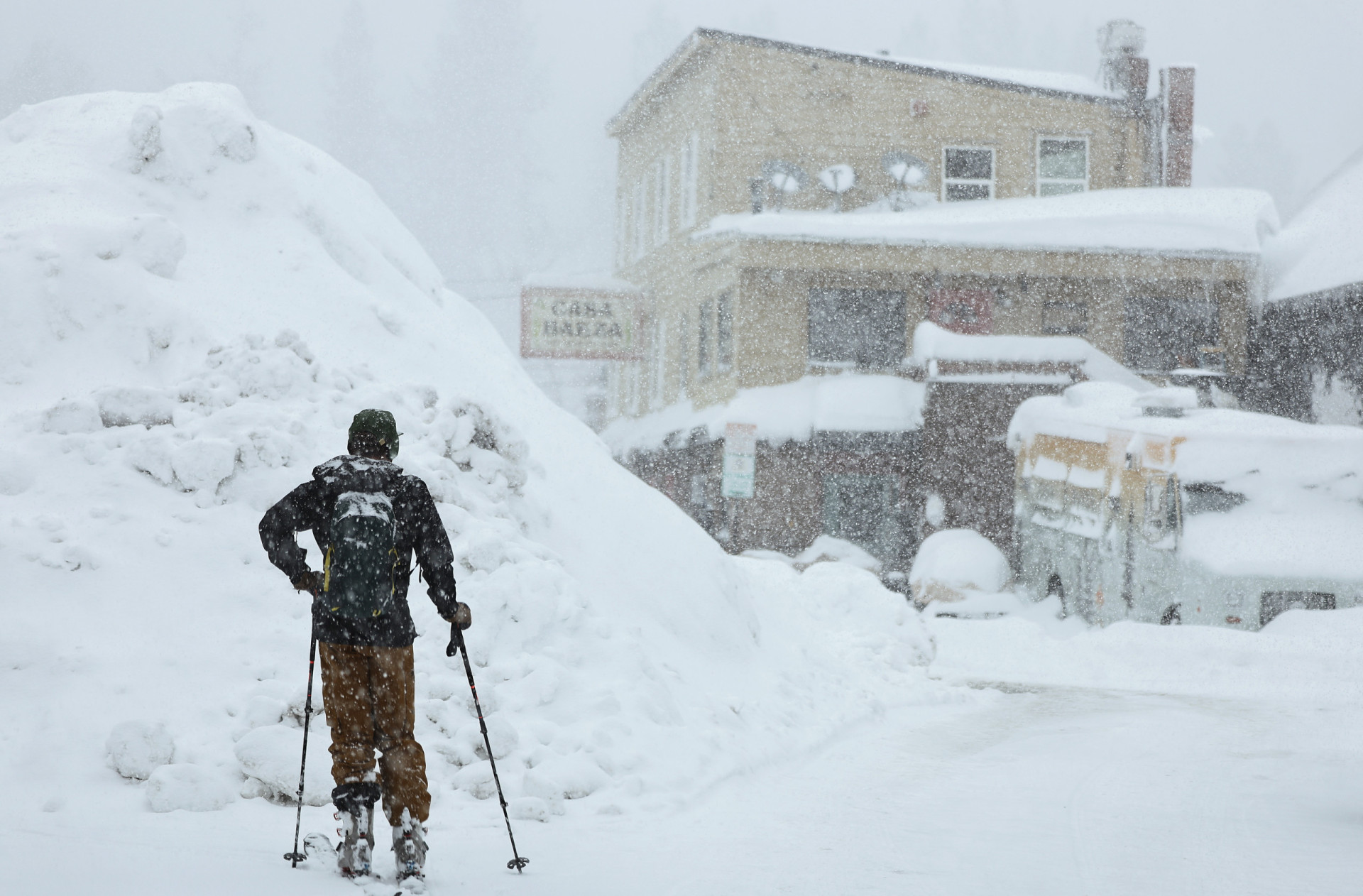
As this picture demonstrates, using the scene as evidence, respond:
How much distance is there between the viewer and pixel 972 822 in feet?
22.8

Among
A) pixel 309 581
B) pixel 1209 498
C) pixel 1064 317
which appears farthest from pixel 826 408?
pixel 309 581

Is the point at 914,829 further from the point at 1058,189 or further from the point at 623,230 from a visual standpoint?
the point at 623,230

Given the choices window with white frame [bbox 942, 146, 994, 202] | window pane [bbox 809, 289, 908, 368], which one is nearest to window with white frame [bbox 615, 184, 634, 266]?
window with white frame [bbox 942, 146, 994, 202]

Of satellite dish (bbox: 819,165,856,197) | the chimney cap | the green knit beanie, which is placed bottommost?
the green knit beanie

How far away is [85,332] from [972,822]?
6.70 meters

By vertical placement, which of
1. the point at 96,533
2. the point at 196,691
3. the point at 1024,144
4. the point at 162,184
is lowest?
the point at 196,691

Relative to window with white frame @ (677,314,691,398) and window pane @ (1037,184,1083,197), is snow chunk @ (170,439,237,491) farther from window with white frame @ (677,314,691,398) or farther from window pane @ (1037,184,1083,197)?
window pane @ (1037,184,1083,197)

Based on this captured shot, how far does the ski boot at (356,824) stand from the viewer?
16.3 ft

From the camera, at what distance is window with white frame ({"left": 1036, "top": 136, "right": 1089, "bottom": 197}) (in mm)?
32156

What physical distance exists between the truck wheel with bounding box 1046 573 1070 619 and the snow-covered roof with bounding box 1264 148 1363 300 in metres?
10.2

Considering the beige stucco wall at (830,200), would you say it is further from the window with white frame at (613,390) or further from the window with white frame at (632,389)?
the window with white frame at (613,390)

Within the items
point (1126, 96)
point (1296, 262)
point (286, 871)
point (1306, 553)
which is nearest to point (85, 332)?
point (286, 871)

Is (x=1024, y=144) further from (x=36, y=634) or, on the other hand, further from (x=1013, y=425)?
(x=36, y=634)

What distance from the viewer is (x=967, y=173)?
31953mm
